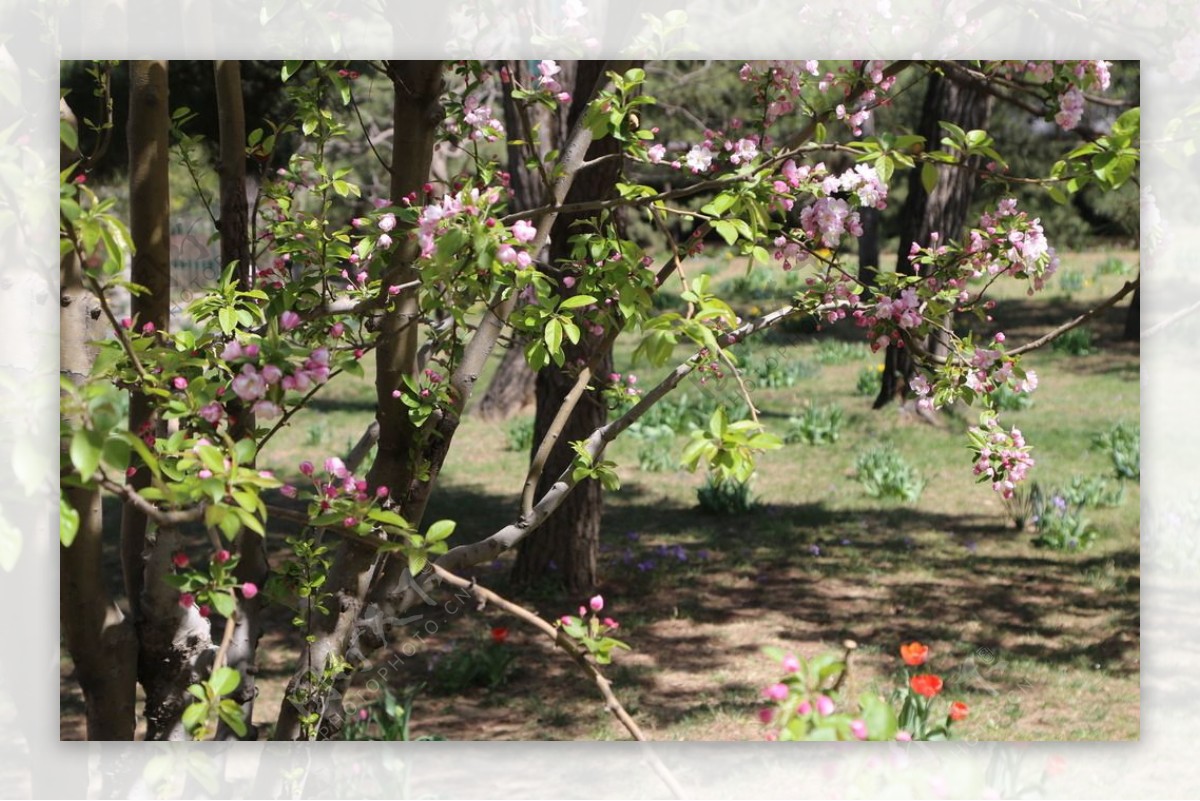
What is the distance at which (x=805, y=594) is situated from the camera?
399 centimetres

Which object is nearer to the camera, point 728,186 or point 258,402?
point 258,402

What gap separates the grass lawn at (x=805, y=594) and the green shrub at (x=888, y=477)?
0.05 meters

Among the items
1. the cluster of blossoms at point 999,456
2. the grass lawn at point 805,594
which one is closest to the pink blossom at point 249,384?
the cluster of blossoms at point 999,456

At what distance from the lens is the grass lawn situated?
314 cm

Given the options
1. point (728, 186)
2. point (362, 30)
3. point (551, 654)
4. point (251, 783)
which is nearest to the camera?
point (728, 186)

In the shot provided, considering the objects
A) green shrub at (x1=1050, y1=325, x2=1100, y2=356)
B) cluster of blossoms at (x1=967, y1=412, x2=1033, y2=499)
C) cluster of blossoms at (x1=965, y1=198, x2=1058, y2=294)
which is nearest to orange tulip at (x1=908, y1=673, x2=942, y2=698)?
cluster of blossoms at (x1=967, y1=412, x2=1033, y2=499)

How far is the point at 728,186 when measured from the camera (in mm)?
1686

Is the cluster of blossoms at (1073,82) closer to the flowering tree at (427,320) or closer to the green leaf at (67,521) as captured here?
the flowering tree at (427,320)

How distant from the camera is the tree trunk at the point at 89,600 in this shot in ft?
5.79

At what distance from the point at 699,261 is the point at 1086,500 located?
768 centimetres

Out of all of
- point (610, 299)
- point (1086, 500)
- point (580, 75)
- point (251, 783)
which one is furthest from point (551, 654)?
point (1086, 500)

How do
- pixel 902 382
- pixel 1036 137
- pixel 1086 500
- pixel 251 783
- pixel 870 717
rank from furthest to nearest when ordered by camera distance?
pixel 1036 137 → pixel 902 382 → pixel 1086 500 → pixel 251 783 → pixel 870 717

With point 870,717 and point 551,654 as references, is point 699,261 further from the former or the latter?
point 870,717

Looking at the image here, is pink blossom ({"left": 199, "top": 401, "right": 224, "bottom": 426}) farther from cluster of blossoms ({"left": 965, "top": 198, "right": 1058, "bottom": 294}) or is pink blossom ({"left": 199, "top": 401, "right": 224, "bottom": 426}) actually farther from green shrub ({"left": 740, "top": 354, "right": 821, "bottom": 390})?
green shrub ({"left": 740, "top": 354, "right": 821, "bottom": 390})
